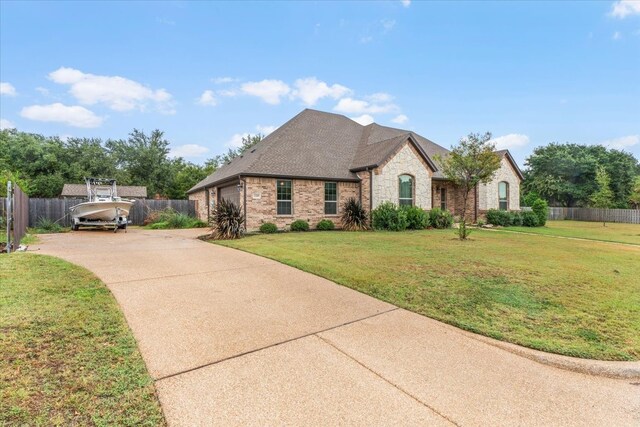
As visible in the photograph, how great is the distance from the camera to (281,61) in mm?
17359

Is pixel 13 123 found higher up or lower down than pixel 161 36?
higher up

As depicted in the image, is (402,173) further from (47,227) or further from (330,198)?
(47,227)

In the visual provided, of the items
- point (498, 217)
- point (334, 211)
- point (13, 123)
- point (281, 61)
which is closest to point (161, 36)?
point (281, 61)

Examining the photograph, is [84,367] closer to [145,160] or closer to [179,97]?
[179,97]

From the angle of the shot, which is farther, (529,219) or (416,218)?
(529,219)

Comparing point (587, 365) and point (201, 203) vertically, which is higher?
point (201, 203)

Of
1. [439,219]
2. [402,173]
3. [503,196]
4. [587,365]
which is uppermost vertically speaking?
[402,173]

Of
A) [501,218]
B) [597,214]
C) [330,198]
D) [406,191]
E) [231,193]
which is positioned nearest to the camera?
[330,198]

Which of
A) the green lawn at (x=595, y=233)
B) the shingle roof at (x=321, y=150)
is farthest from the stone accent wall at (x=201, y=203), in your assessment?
the green lawn at (x=595, y=233)

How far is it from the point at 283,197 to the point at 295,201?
0.65 meters

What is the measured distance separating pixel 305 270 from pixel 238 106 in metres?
19.8

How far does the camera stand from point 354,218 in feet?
52.0

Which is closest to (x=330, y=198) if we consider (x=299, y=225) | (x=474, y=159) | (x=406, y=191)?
(x=299, y=225)

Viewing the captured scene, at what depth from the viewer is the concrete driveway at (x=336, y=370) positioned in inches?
85.7
